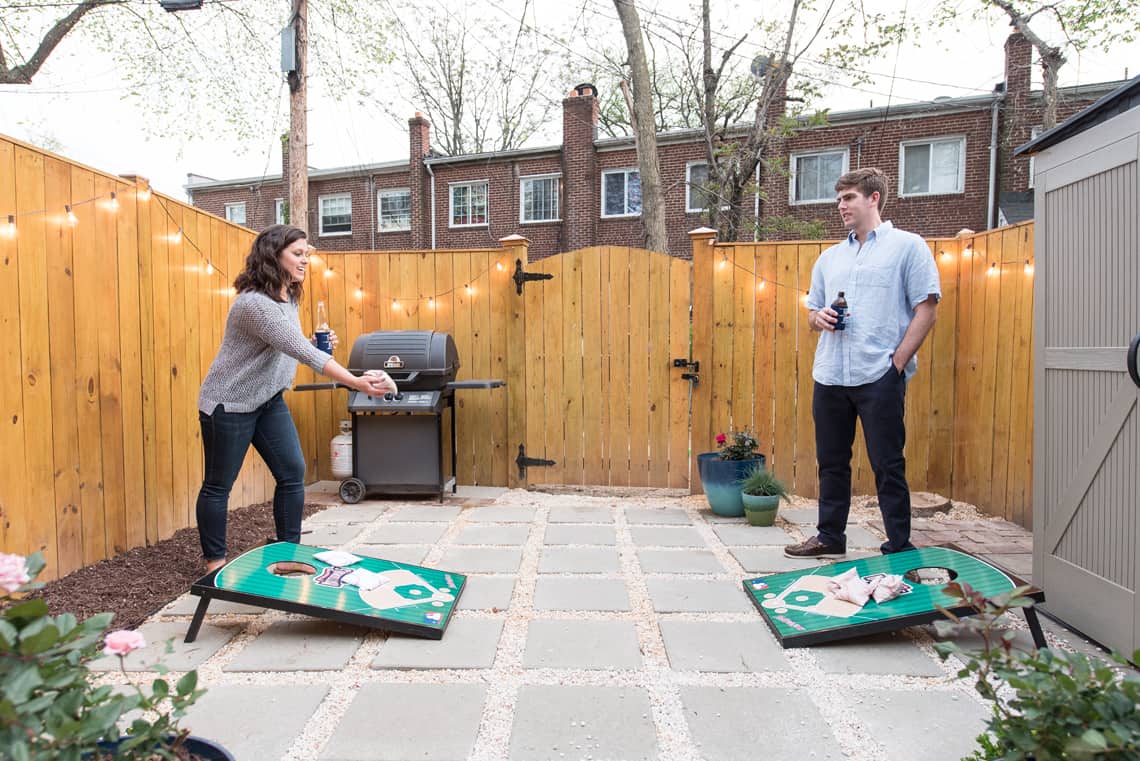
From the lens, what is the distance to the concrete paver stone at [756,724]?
158cm

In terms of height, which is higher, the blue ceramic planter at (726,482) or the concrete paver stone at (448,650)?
the blue ceramic planter at (726,482)

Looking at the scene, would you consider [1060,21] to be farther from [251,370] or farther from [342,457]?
[251,370]

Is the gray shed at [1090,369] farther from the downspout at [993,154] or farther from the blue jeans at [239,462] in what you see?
the downspout at [993,154]

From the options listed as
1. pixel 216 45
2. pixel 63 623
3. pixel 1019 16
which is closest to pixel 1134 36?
pixel 1019 16

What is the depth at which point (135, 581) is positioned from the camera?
2.77m

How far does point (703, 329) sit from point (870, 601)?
247 cm

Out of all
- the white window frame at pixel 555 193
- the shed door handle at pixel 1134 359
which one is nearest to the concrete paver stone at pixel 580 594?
the shed door handle at pixel 1134 359

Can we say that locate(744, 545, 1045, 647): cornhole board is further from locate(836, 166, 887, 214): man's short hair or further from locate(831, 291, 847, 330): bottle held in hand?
locate(836, 166, 887, 214): man's short hair

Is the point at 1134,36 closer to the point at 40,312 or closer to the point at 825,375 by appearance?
the point at 825,375

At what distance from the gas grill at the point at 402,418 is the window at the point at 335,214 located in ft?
46.8

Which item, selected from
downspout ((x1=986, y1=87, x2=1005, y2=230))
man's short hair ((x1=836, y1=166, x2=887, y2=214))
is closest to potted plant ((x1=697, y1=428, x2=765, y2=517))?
man's short hair ((x1=836, y1=166, x2=887, y2=214))

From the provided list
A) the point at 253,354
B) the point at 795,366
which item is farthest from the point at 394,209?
the point at 253,354

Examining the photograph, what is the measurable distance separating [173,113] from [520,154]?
295 inches

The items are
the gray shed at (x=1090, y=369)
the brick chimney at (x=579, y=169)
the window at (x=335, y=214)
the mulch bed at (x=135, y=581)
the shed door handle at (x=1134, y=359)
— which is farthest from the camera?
the window at (x=335, y=214)
